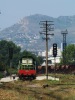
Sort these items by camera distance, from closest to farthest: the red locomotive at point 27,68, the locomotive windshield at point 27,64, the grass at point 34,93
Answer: the grass at point 34,93 < the locomotive windshield at point 27,64 < the red locomotive at point 27,68

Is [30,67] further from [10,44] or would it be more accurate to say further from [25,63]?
[10,44]

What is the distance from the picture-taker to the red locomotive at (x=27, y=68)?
2421 inches

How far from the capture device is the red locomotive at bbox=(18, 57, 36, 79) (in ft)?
202

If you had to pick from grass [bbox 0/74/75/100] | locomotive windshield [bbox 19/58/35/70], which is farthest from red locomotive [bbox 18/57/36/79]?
grass [bbox 0/74/75/100]

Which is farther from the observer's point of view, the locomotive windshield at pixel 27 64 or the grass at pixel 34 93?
the locomotive windshield at pixel 27 64

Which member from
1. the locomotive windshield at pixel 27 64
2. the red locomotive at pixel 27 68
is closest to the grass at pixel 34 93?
the locomotive windshield at pixel 27 64

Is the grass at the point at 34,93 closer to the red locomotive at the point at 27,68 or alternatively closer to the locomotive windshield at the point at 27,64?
the locomotive windshield at the point at 27,64

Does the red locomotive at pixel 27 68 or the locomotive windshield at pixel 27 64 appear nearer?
the locomotive windshield at pixel 27 64

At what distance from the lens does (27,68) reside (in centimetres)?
6222

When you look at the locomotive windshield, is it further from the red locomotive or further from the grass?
the grass

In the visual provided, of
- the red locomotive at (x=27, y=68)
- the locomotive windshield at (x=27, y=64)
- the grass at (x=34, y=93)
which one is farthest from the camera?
the red locomotive at (x=27, y=68)

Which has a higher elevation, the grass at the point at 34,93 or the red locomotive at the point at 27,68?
the red locomotive at the point at 27,68

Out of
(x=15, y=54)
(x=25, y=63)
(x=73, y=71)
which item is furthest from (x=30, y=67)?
(x=15, y=54)

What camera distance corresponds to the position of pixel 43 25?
93.4m
